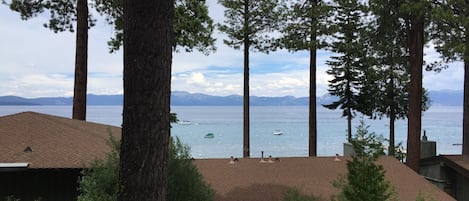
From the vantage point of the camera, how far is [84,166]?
7.03 meters

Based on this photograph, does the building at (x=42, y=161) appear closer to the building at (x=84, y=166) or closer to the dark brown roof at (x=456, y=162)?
the building at (x=84, y=166)

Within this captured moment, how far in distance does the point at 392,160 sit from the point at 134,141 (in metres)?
8.09

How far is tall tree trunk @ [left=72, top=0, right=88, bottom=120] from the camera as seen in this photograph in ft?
41.0

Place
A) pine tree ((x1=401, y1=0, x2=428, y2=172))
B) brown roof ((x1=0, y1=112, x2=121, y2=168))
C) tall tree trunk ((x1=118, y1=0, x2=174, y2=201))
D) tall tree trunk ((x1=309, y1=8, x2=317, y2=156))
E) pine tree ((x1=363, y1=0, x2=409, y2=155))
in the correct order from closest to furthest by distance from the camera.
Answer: tall tree trunk ((x1=118, y1=0, x2=174, y2=201))
brown roof ((x1=0, y1=112, x2=121, y2=168))
pine tree ((x1=401, y1=0, x2=428, y2=172))
pine tree ((x1=363, y1=0, x2=409, y2=155))
tall tree trunk ((x1=309, y1=8, x2=317, y2=156))

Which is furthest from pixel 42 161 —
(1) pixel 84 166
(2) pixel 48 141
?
(1) pixel 84 166

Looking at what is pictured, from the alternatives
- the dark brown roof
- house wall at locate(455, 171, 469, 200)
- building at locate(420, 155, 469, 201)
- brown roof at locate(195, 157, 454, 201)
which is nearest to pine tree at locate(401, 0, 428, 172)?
building at locate(420, 155, 469, 201)

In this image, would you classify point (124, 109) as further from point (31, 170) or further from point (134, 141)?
point (31, 170)

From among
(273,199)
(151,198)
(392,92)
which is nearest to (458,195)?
(273,199)

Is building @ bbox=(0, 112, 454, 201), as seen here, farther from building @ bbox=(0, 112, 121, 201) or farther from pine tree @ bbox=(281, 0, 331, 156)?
pine tree @ bbox=(281, 0, 331, 156)

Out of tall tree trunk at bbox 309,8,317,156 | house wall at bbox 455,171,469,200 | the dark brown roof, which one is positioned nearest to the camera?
the dark brown roof

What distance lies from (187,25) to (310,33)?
606 cm

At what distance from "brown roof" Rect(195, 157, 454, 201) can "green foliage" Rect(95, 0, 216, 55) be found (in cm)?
568

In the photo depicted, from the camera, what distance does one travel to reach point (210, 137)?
6462 cm

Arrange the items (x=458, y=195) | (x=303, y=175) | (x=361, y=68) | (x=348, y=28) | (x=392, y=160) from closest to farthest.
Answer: (x=303, y=175) → (x=392, y=160) → (x=458, y=195) → (x=348, y=28) → (x=361, y=68)
